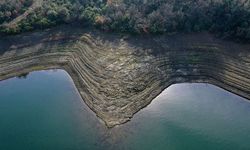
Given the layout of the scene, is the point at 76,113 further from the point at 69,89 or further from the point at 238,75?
the point at 238,75

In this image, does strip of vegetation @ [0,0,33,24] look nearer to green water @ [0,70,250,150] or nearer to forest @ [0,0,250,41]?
forest @ [0,0,250,41]

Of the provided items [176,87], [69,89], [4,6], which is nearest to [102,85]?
[69,89]

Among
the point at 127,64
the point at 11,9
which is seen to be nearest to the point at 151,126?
the point at 127,64

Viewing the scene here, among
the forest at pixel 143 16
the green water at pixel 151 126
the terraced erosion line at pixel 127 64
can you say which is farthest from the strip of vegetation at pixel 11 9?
the green water at pixel 151 126

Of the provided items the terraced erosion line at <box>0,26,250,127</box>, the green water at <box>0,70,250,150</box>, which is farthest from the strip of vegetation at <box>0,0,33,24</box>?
the green water at <box>0,70,250,150</box>

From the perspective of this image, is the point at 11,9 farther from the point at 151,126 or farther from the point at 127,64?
the point at 151,126
